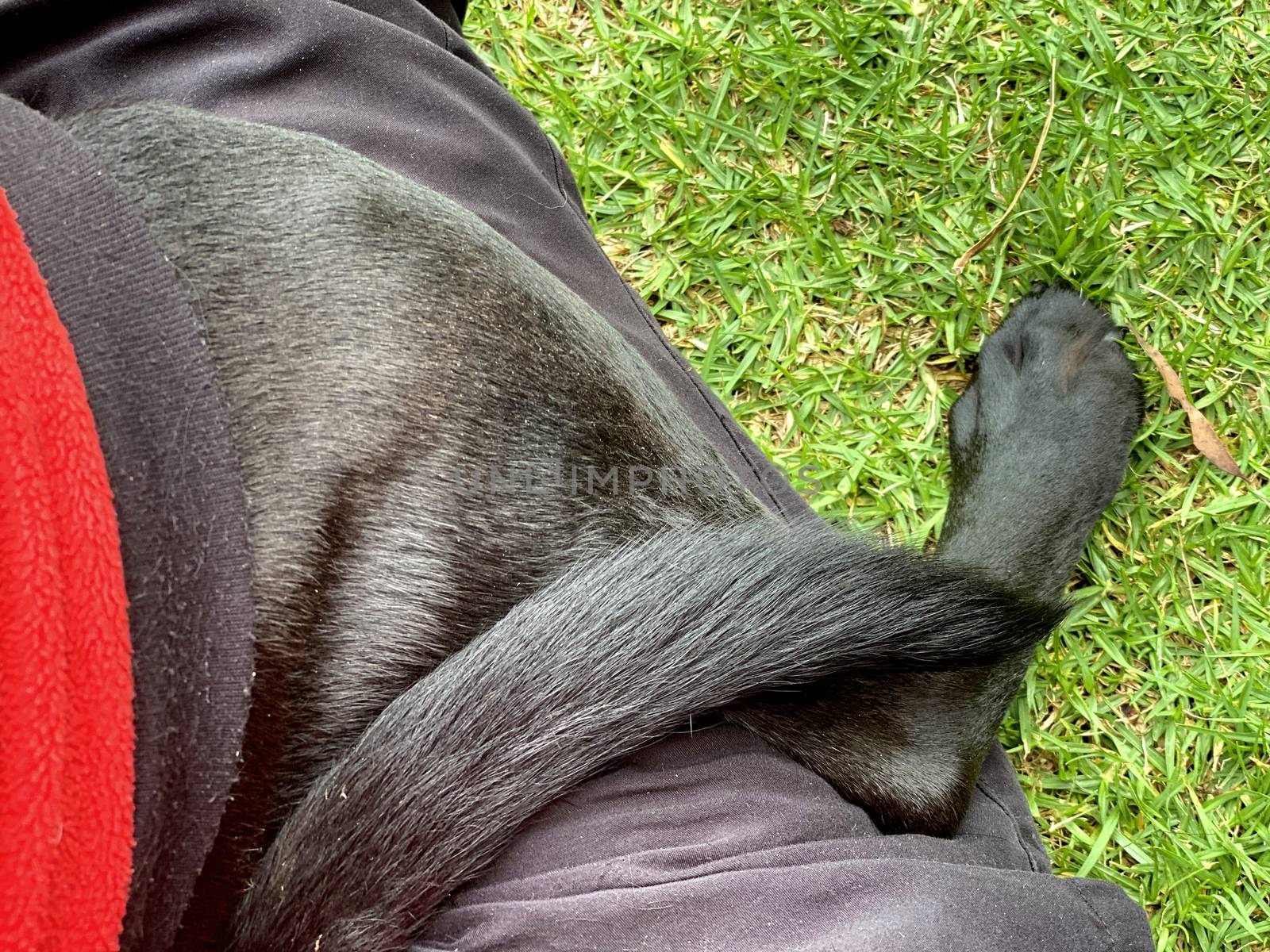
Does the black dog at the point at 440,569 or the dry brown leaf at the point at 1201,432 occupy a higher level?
the black dog at the point at 440,569

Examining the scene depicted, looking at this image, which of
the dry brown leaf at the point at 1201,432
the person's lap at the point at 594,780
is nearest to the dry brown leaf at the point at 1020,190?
the dry brown leaf at the point at 1201,432

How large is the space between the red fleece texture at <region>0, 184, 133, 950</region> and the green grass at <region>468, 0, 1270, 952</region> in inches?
51.5

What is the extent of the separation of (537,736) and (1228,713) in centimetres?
133

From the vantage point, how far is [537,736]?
0.92m

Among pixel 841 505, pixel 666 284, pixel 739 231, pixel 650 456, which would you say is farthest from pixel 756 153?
pixel 650 456

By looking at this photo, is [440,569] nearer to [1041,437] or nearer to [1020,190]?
[1041,437]

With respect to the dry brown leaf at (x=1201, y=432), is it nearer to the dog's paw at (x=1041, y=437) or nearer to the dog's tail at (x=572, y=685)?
the dog's paw at (x=1041, y=437)

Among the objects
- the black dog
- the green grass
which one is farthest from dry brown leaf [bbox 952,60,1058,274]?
the black dog

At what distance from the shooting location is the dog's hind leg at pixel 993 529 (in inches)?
44.6

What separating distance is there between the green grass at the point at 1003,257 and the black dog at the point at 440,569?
720 mm

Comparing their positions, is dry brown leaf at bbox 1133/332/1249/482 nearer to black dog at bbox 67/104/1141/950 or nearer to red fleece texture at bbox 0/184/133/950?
black dog at bbox 67/104/1141/950

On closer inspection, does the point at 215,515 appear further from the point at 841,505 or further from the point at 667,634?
the point at 841,505

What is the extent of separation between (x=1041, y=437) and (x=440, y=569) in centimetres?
112

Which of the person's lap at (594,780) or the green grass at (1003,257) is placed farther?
the green grass at (1003,257)
